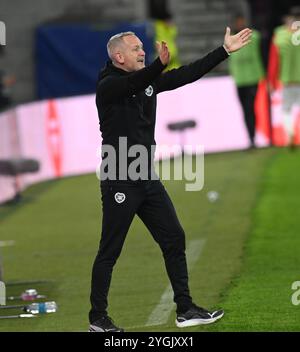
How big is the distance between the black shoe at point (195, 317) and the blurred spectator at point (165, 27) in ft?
47.9

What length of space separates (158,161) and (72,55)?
7934mm

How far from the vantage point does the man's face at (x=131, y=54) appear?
376 inches

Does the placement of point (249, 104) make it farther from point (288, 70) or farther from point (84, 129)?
point (84, 129)

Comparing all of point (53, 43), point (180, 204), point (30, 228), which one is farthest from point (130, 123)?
point (53, 43)

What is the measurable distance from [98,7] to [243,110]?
8.29 metres

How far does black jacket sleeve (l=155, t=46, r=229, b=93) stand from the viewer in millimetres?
9750

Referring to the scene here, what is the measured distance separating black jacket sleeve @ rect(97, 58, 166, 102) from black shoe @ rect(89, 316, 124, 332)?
1591 millimetres

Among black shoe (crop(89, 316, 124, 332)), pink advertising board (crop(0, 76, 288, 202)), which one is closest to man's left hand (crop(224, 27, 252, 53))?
black shoe (crop(89, 316, 124, 332))

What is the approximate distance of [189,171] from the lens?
74.2 feet

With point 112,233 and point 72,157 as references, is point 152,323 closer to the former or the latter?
point 112,233

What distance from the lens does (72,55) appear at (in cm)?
3059

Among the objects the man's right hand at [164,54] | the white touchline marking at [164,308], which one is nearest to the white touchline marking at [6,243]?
the white touchline marking at [164,308]

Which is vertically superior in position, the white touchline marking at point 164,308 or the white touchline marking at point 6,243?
the white touchline marking at point 164,308

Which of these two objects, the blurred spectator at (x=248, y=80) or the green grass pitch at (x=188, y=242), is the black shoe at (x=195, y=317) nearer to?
the green grass pitch at (x=188, y=242)
